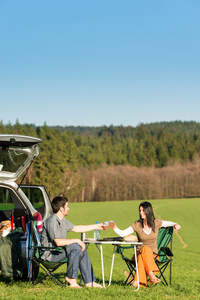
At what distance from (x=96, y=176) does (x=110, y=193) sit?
20.9 ft

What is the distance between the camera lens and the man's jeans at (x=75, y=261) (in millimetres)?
5332

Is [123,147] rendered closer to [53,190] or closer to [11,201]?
[53,190]

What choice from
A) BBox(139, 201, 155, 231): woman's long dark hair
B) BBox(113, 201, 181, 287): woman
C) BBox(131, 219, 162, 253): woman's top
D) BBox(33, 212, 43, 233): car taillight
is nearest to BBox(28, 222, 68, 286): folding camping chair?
BBox(33, 212, 43, 233): car taillight

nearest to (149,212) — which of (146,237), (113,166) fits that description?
(146,237)

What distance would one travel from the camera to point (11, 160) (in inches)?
233

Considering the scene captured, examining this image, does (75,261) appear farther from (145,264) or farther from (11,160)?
(11,160)

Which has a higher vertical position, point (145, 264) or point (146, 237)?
point (146, 237)

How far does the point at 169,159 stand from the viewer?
107500 millimetres

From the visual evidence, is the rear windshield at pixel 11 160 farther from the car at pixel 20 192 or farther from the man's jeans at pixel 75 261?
the man's jeans at pixel 75 261

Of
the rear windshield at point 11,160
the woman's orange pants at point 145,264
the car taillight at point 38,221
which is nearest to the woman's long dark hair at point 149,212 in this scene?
the woman's orange pants at point 145,264

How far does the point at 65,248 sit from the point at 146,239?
1.03 metres

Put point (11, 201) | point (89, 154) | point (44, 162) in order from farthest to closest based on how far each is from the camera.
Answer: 1. point (89, 154)
2. point (44, 162)
3. point (11, 201)

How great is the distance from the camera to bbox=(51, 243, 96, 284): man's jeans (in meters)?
5.33

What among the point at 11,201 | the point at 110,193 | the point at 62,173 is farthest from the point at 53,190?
the point at 11,201
